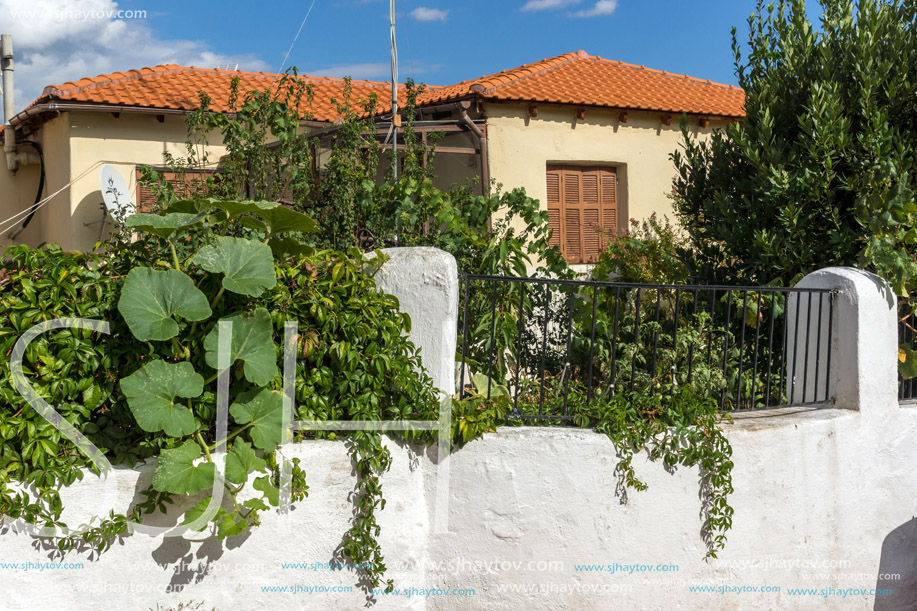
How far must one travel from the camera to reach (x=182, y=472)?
10.1ft

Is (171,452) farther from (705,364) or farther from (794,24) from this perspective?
(794,24)

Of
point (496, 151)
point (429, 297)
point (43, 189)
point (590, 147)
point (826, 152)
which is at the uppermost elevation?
point (590, 147)

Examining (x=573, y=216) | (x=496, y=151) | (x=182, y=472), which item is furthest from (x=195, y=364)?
(x=573, y=216)

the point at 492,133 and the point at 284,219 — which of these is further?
the point at 492,133

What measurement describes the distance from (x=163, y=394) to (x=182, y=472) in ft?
1.05

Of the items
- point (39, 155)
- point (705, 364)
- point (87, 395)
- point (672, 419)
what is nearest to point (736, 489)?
point (672, 419)

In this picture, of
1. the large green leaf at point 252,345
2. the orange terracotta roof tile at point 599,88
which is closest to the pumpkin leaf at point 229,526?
the large green leaf at point 252,345

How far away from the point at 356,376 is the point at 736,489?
2212 millimetres

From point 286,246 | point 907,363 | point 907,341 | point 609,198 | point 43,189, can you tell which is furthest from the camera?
point 43,189

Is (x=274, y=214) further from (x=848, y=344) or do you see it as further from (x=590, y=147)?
(x=590, y=147)

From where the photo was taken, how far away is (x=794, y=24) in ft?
18.3

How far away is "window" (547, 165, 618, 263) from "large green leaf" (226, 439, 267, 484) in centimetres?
767

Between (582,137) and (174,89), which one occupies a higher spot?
(174,89)

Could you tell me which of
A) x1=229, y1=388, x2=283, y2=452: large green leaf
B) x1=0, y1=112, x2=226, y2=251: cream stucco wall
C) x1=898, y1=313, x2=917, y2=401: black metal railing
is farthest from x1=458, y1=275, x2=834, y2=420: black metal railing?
x1=0, y1=112, x2=226, y2=251: cream stucco wall
